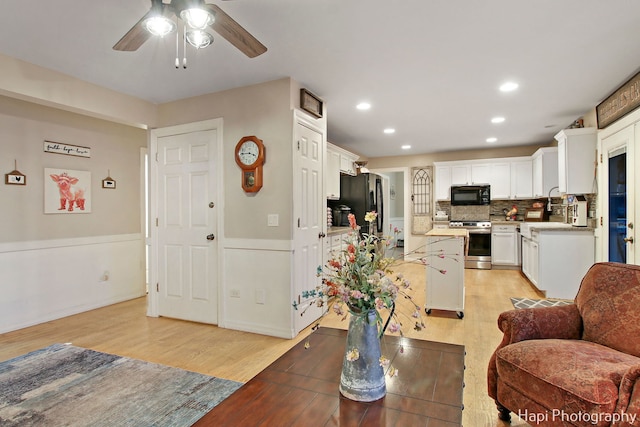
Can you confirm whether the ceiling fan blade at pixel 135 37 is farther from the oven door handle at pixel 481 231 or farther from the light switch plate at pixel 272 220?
the oven door handle at pixel 481 231

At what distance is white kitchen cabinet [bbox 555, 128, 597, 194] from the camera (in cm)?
434

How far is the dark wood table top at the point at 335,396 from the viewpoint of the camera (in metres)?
1.16

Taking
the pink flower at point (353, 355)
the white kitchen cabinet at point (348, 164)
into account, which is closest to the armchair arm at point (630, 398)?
the pink flower at point (353, 355)

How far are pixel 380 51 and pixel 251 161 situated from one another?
1.52 metres

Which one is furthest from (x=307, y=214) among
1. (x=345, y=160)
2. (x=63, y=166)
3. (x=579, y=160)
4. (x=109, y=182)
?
(x=579, y=160)

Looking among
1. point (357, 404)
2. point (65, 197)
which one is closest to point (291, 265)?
point (357, 404)

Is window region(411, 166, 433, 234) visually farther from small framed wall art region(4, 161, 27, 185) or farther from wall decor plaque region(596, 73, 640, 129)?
small framed wall art region(4, 161, 27, 185)

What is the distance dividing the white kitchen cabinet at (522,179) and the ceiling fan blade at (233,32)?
6209 mm

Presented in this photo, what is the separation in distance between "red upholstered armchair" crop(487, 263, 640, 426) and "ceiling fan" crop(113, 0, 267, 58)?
214 centimetres

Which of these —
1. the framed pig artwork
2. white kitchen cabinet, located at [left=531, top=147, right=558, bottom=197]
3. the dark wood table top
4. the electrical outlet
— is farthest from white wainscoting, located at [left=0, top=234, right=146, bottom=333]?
white kitchen cabinet, located at [left=531, top=147, right=558, bottom=197]

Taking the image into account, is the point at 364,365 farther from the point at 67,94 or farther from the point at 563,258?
the point at 563,258

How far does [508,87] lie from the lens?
350 centimetres

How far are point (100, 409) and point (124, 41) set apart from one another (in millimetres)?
2167

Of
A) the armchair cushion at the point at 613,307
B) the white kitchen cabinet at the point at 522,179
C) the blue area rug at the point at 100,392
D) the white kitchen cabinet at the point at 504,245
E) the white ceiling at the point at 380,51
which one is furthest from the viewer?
the white kitchen cabinet at the point at 522,179
